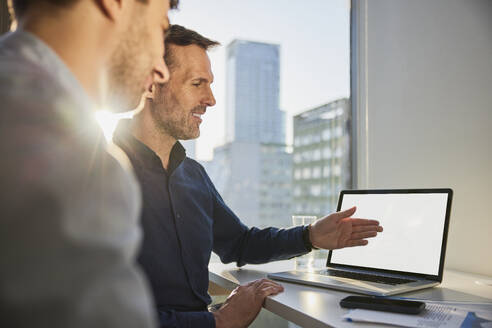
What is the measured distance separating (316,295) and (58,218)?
847 millimetres

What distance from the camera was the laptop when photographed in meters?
1.20

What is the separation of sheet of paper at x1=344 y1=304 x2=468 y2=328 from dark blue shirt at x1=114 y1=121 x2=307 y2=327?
38 cm

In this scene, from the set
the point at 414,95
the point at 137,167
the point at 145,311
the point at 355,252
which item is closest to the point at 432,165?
the point at 414,95

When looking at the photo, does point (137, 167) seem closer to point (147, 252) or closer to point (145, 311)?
point (147, 252)

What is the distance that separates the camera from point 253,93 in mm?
2070

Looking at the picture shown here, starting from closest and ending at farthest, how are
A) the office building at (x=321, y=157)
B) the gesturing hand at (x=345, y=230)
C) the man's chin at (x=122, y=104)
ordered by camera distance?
the man's chin at (x=122, y=104) < the gesturing hand at (x=345, y=230) < the office building at (x=321, y=157)

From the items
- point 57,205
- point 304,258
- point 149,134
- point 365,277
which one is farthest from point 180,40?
point 57,205

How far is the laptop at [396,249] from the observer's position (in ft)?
3.92

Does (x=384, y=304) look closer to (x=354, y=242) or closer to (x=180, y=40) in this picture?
(x=354, y=242)

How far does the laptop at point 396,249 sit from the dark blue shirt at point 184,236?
0.17 m

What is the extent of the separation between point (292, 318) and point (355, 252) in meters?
0.54

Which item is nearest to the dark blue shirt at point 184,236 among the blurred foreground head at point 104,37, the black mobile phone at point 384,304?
the black mobile phone at point 384,304

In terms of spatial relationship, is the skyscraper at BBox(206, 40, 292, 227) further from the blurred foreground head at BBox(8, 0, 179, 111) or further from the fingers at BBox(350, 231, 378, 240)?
the blurred foreground head at BBox(8, 0, 179, 111)

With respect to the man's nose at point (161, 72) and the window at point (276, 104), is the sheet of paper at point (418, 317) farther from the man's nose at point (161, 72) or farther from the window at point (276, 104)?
the window at point (276, 104)
